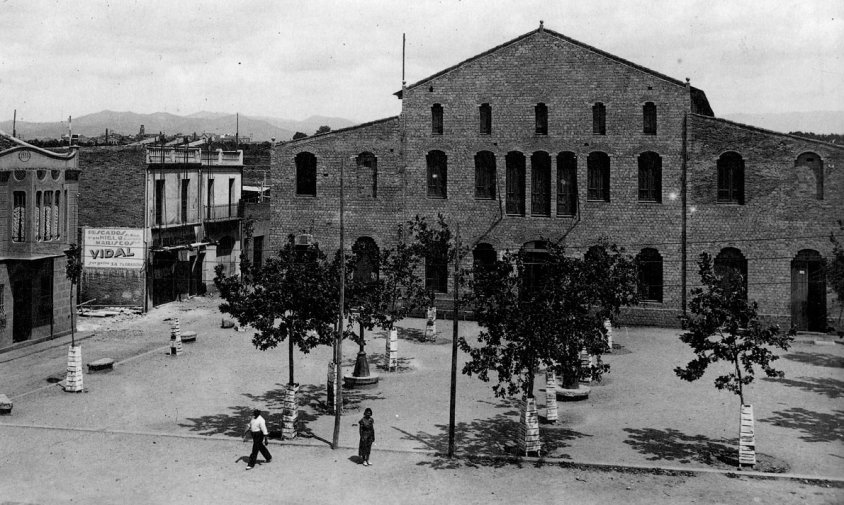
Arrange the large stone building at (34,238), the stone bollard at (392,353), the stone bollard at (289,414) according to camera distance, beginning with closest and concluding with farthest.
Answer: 1. the stone bollard at (289,414)
2. the stone bollard at (392,353)
3. the large stone building at (34,238)

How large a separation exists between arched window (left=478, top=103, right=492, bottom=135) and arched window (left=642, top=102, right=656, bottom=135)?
25.4 feet

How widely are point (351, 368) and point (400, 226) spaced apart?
12.8 m

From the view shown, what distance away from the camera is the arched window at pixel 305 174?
1663 inches

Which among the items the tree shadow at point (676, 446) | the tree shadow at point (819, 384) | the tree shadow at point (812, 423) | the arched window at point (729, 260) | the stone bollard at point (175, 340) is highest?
the arched window at point (729, 260)

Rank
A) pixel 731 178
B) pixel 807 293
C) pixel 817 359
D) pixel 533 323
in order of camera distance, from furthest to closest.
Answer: pixel 731 178 → pixel 807 293 → pixel 817 359 → pixel 533 323

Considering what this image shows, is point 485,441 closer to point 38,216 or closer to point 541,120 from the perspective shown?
point 38,216

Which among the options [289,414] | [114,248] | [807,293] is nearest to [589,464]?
[289,414]

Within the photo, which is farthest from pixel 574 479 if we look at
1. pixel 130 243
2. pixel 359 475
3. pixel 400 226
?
pixel 130 243

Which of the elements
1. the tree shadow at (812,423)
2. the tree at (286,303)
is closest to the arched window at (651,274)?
the tree shadow at (812,423)

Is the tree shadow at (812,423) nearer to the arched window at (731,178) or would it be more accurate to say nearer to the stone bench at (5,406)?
the arched window at (731,178)

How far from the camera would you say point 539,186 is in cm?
4003

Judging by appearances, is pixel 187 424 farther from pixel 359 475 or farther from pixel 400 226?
pixel 400 226

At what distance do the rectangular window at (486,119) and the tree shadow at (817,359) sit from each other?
58.4 ft

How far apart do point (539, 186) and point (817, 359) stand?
50.3 ft
